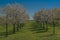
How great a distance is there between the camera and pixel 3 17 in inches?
2842

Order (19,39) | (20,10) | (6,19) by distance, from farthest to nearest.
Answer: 1. (20,10)
2. (6,19)
3. (19,39)

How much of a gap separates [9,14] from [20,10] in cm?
556

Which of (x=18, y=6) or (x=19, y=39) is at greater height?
(x=18, y=6)

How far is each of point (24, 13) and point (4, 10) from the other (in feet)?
35.8

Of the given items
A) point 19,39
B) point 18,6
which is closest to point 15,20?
point 18,6

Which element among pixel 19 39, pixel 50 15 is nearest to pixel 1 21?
pixel 50 15

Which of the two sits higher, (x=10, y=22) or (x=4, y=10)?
(x=4, y=10)

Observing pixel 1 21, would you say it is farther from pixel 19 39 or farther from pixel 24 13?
pixel 19 39

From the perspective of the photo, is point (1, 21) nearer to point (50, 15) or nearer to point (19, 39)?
point (50, 15)

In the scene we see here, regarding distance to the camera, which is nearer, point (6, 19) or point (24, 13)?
point (6, 19)

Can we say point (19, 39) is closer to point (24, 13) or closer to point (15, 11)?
point (15, 11)

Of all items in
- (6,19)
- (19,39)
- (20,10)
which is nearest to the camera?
(19,39)

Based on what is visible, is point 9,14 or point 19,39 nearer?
point 19,39

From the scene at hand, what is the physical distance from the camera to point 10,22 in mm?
72312
